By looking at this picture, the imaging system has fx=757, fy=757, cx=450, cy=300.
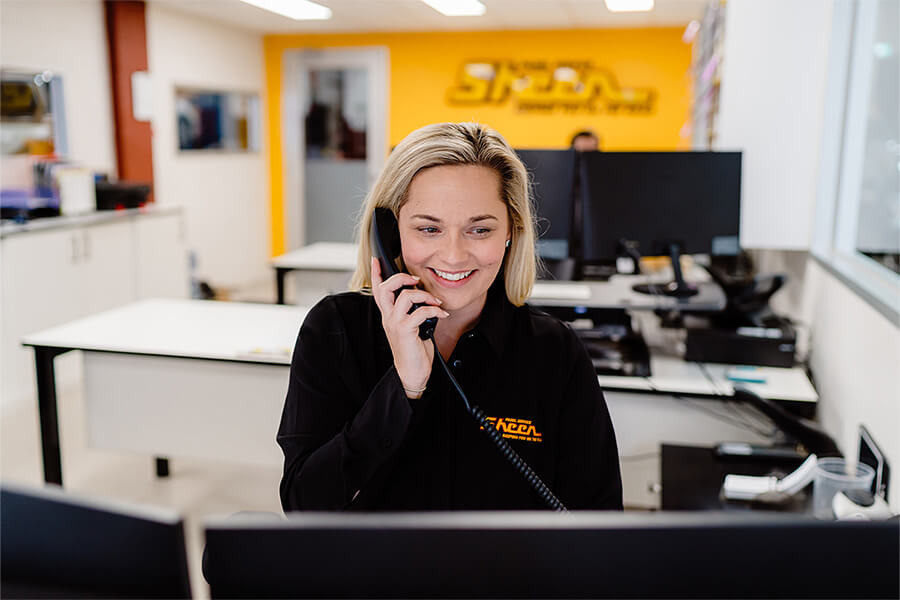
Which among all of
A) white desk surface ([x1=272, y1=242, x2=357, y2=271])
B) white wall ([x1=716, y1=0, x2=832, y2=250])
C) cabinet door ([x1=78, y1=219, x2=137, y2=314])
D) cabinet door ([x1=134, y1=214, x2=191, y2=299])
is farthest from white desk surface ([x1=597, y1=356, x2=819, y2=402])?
cabinet door ([x1=134, y1=214, x2=191, y2=299])

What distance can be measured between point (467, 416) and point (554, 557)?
833 mm

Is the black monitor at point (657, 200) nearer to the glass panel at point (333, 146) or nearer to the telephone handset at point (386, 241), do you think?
the telephone handset at point (386, 241)

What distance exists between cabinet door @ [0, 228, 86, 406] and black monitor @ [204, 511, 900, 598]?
411 cm

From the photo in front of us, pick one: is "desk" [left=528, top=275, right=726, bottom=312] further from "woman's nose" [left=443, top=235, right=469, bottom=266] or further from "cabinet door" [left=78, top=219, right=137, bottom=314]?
"cabinet door" [left=78, top=219, right=137, bottom=314]

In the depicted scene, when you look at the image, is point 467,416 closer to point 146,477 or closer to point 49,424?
point 49,424

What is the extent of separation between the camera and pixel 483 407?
1.29 m

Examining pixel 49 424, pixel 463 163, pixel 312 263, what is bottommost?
pixel 49 424

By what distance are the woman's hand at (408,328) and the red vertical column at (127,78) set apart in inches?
208

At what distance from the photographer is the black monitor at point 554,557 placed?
0.44m

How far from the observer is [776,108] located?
2613 millimetres

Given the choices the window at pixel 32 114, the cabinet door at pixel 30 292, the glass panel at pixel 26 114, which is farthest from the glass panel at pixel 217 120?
the cabinet door at pixel 30 292

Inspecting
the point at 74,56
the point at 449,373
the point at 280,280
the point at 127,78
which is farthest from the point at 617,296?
the point at 127,78

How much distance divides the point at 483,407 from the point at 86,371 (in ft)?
6.08

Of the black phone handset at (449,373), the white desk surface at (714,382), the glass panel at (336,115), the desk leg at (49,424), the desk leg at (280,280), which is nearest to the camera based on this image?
the black phone handset at (449,373)
